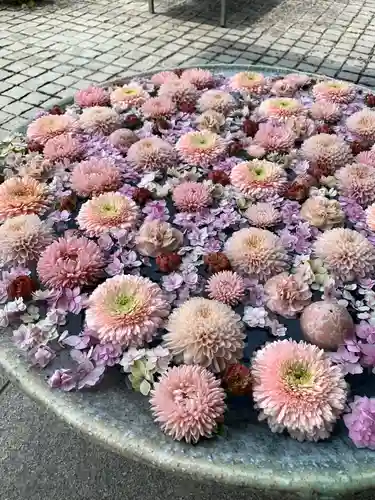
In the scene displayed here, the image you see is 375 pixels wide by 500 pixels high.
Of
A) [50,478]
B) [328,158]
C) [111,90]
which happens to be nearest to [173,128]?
[111,90]

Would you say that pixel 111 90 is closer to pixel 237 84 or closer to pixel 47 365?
pixel 237 84

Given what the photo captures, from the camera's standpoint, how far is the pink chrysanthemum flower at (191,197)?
1918 millimetres

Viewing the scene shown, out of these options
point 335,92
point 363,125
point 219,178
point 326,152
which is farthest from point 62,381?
point 335,92

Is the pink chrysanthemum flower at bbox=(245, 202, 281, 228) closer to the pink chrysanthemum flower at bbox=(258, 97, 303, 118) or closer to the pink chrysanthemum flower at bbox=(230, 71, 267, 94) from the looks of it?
the pink chrysanthemum flower at bbox=(258, 97, 303, 118)

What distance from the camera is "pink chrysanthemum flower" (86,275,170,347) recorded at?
1408mm

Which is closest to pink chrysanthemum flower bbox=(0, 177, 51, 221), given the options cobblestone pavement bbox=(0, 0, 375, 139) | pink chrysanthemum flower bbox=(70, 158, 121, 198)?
pink chrysanthemum flower bbox=(70, 158, 121, 198)

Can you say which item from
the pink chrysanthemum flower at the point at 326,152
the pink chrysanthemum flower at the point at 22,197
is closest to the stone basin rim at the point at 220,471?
the pink chrysanthemum flower at the point at 22,197

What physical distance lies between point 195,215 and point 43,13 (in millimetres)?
4988

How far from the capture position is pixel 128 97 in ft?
8.28

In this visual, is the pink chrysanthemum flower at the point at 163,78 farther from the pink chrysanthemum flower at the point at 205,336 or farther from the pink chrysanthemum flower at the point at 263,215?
the pink chrysanthemum flower at the point at 205,336

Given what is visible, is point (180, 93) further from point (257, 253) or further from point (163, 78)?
point (257, 253)

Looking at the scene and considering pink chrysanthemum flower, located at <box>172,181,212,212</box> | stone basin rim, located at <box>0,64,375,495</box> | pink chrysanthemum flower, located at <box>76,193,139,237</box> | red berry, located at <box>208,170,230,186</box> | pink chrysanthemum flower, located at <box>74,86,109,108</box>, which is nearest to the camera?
stone basin rim, located at <box>0,64,375,495</box>

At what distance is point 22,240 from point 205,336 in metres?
0.67

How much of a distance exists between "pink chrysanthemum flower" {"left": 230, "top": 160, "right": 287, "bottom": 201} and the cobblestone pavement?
231 centimetres
